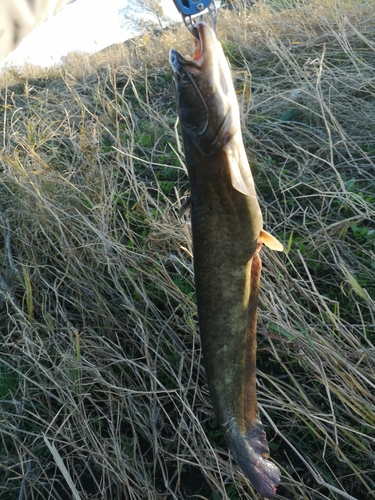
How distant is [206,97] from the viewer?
1.09 metres

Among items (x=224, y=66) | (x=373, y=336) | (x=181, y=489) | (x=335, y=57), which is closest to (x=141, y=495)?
(x=181, y=489)

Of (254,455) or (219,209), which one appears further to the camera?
(254,455)

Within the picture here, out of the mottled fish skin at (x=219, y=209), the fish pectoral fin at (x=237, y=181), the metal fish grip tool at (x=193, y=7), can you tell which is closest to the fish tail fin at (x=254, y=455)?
the mottled fish skin at (x=219, y=209)

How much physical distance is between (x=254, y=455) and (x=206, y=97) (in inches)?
40.7

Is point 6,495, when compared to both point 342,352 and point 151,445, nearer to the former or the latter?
point 151,445

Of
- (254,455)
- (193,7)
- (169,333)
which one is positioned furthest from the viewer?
(169,333)

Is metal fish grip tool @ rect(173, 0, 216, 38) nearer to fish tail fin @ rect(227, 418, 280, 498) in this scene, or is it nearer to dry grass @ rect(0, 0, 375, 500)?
dry grass @ rect(0, 0, 375, 500)

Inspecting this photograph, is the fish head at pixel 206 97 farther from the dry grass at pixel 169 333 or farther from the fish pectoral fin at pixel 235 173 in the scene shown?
the dry grass at pixel 169 333

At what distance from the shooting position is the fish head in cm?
104

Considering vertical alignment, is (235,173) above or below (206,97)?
below

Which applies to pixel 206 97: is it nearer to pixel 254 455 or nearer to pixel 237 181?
pixel 237 181

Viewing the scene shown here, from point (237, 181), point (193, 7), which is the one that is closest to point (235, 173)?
point (237, 181)

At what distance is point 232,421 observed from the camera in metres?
1.29

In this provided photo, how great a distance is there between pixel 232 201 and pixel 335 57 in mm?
3485
